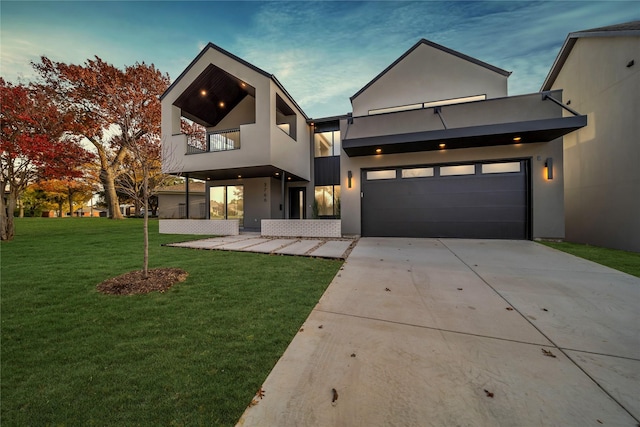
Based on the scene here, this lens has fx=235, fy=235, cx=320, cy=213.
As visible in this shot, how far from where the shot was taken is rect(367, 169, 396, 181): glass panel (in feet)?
28.7

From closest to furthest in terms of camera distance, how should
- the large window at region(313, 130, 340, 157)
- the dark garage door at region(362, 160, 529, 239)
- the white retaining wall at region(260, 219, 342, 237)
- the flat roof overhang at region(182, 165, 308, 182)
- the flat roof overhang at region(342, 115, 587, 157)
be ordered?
the flat roof overhang at region(342, 115, 587, 157) → the dark garage door at region(362, 160, 529, 239) → the white retaining wall at region(260, 219, 342, 237) → the flat roof overhang at region(182, 165, 308, 182) → the large window at region(313, 130, 340, 157)

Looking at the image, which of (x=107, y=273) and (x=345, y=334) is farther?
(x=107, y=273)

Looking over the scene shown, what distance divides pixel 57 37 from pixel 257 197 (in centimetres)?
1000

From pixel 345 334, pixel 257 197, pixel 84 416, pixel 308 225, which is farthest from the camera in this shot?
pixel 257 197

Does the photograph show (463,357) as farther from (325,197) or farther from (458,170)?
(325,197)

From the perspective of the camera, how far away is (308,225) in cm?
935

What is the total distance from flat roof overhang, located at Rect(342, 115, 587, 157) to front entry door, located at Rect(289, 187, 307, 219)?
5.53 metres

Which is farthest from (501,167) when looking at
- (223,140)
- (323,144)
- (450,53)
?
(223,140)

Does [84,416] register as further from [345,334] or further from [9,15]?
[9,15]

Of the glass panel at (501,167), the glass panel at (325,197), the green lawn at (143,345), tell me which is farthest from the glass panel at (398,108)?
the green lawn at (143,345)

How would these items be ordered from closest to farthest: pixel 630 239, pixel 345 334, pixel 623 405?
pixel 623 405
pixel 345 334
pixel 630 239

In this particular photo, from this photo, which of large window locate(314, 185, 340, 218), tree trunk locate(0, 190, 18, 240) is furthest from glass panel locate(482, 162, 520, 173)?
tree trunk locate(0, 190, 18, 240)

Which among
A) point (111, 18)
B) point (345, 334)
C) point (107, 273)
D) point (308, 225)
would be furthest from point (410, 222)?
point (111, 18)

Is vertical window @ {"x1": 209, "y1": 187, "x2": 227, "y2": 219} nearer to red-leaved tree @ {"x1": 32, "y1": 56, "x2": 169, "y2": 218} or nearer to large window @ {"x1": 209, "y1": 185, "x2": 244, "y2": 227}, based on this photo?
large window @ {"x1": 209, "y1": 185, "x2": 244, "y2": 227}
